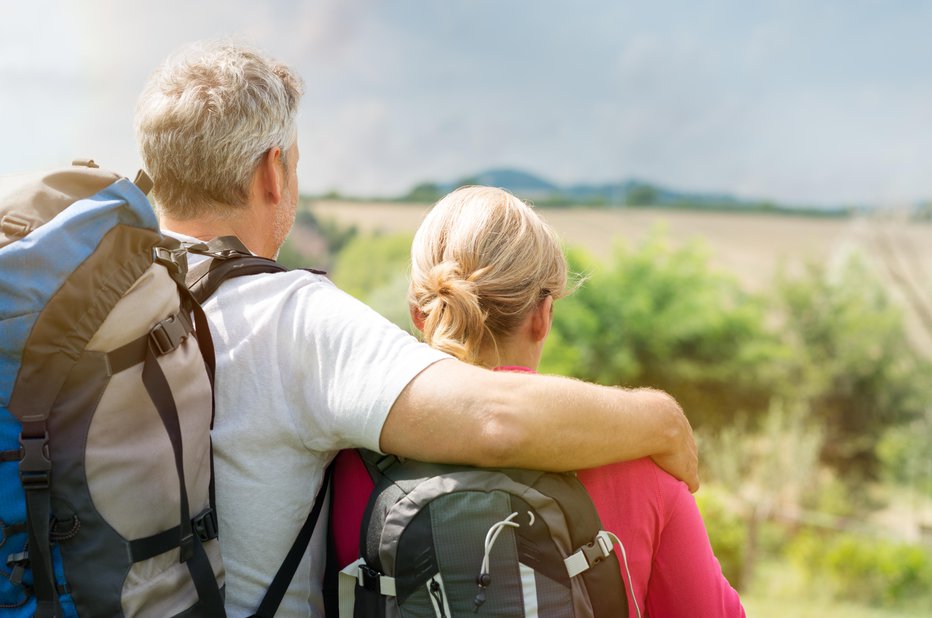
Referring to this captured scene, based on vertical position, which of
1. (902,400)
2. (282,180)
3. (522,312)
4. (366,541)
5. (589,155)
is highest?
(282,180)

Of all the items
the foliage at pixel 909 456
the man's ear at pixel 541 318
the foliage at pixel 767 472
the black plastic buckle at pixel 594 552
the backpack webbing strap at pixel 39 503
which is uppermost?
the man's ear at pixel 541 318

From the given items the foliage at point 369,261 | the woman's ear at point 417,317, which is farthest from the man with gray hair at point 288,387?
the foliage at point 369,261

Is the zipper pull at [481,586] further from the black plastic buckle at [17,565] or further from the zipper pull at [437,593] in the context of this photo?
the black plastic buckle at [17,565]

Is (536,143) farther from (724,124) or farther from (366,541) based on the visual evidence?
(366,541)

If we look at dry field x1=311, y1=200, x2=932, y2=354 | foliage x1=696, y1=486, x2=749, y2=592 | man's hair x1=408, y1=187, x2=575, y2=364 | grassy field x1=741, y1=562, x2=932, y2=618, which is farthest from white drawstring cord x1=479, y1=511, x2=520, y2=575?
dry field x1=311, y1=200, x2=932, y2=354

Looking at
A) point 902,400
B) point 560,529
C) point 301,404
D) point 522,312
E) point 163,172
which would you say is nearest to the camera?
point 560,529

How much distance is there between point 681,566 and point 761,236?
1344 inches

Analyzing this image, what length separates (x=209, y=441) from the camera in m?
1.35

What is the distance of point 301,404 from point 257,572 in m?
0.33

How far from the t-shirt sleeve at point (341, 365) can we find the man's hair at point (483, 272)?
6.2 inches

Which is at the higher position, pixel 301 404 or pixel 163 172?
pixel 163 172

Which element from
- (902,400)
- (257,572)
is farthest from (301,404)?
(902,400)

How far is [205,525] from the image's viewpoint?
1.33 meters

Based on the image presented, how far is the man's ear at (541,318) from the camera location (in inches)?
61.7
